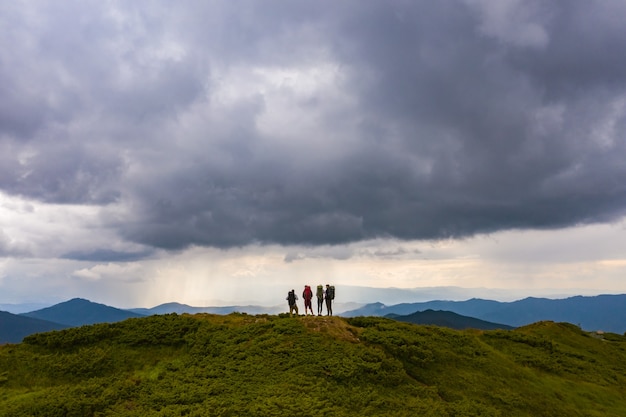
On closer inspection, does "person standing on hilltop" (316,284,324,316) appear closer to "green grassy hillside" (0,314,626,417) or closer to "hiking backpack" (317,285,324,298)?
"hiking backpack" (317,285,324,298)

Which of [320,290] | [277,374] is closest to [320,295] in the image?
[320,290]

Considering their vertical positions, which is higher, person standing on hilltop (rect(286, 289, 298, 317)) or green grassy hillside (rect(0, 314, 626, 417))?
person standing on hilltop (rect(286, 289, 298, 317))

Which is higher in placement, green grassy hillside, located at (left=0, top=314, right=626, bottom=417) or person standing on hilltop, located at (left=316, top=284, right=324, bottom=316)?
person standing on hilltop, located at (left=316, top=284, right=324, bottom=316)

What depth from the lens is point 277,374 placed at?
2872cm

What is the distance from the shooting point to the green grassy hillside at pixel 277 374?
25516 millimetres

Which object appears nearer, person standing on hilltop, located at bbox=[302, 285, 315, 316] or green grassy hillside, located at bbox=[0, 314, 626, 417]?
green grassy hillside, located at bbox=[0, 314, 626, 417]

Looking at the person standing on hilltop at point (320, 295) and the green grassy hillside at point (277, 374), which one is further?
the person standing on hilltop at point (320, 295)

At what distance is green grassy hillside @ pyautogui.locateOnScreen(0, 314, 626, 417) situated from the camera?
25.5 metres

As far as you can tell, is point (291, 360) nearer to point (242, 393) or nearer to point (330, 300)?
point (242, 393)

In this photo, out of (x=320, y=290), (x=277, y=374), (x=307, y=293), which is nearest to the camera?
(x=277, y=374)

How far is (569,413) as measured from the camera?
3294 cm

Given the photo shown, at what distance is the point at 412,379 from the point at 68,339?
27.8 meters

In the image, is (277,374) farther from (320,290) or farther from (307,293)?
(320,290)

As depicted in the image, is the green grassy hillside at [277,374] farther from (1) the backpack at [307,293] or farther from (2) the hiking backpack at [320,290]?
(1) the backpack at [307,293]
